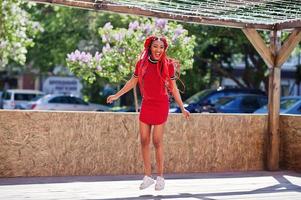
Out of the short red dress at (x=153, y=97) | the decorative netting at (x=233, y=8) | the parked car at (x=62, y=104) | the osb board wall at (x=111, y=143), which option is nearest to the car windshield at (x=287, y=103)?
the osb board wall at (x=111, y=143)

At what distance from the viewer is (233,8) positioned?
9.36 meters

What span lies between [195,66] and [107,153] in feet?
59.0

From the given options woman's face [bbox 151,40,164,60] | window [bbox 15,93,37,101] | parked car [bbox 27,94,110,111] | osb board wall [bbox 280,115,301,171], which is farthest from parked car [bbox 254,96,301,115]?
window [bbox 15,93,37,101]

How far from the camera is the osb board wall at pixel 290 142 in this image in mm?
10000

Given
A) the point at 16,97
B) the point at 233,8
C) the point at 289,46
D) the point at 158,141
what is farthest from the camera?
the point at 16,97

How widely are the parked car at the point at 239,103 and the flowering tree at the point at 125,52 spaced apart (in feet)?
14.4

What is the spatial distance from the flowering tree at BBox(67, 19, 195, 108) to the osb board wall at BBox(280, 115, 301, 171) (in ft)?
14.5

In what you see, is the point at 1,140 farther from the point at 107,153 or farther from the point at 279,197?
the point at 279,197

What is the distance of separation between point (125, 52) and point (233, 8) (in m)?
5.04

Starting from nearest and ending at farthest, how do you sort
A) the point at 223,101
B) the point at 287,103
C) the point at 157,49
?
the point at 157,49 → the point at 287,103 → the point at 223,101

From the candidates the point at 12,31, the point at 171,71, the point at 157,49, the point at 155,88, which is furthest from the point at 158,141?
the point at 12,31

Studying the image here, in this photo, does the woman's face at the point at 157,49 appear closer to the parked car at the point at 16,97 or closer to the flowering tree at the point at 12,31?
the flowering tree at the point at 12,31

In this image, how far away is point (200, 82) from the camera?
2664 centimetres

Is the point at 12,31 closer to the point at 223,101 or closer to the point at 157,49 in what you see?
the point at 223,101
